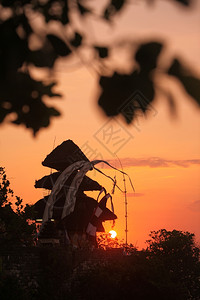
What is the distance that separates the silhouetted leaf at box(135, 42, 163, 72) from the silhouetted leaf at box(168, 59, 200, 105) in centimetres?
11

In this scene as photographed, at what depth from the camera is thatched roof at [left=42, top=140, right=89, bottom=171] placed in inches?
1111

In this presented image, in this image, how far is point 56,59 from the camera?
3.62m

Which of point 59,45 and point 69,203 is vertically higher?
point 69,203

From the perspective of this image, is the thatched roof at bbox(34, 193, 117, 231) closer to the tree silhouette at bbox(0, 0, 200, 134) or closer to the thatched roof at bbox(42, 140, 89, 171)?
the thatched roof at bbox(42, 140, 89, 171)

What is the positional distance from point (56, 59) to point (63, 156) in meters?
24.7

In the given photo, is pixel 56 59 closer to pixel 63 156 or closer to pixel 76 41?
pixel 76 41

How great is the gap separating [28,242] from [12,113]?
1711 centimetres

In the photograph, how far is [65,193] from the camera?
27.6 meters

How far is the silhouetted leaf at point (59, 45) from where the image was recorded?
375cm

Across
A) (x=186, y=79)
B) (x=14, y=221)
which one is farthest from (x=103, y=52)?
(x=14, y=221)

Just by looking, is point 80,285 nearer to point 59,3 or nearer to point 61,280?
point 61,280

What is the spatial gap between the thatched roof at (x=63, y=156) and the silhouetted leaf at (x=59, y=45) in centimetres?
2434

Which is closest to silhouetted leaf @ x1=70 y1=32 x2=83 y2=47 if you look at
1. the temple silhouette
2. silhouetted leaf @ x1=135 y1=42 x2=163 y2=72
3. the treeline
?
silhouetted leaf @ x1=135 y1=42 x2=163 y2=72

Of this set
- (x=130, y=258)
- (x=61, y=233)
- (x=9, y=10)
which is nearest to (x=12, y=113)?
(x=9, y=10)
